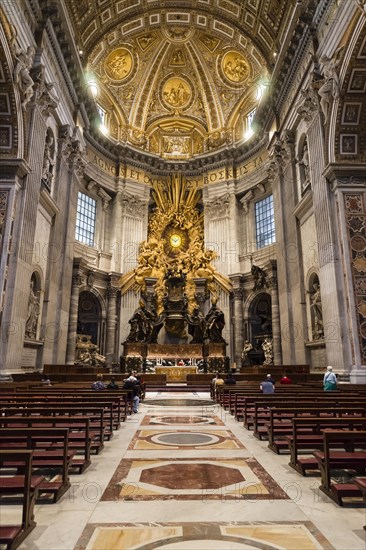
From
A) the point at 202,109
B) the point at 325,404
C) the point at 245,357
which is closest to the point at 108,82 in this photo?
the point at 202,109

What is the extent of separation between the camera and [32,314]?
526 inches

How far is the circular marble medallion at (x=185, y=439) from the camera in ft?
16.4

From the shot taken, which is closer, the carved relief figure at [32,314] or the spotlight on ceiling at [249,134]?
the carved relief figure at [32,314]

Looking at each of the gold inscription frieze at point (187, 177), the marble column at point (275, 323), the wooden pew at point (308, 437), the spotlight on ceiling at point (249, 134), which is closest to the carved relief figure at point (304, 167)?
the marble column at point (275, 323)

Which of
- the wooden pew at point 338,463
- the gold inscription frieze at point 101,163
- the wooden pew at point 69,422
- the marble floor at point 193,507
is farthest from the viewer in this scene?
the gold inscription frieze at point 101,163

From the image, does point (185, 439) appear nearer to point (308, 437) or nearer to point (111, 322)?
point (308, 437)

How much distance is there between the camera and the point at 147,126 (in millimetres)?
27109

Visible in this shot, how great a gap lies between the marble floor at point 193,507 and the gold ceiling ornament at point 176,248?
17861 mm

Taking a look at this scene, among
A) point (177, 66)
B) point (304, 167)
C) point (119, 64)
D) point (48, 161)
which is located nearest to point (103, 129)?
point (119, 64)

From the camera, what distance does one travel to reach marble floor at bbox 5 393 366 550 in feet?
7.54

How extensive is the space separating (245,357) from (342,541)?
60.9 feet

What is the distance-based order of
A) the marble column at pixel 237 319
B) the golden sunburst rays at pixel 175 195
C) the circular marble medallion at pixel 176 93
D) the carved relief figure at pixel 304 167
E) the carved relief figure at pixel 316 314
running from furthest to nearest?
the circular marble medallion at pixel 176 93, the golden sunburst rays at pixel 175 195, the marble column at pixel 237 319, the carved relief figure at pixel 304 167, the carved relief figure at pixel 316 314

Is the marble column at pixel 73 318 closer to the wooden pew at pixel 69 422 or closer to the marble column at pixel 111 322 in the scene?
the marble column at pixel 111 322

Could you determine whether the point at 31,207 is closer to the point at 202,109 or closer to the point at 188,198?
the point at 188,198
